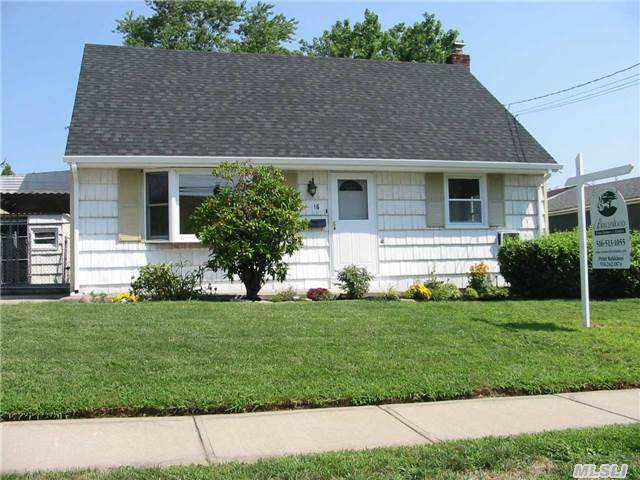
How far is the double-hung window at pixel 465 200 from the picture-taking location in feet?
46.6

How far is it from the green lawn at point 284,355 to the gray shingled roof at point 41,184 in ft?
21.8

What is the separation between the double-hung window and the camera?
14.2 m

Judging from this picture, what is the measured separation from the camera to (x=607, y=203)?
8766 millimetres

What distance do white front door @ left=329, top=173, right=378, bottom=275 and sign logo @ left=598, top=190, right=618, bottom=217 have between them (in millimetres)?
5412

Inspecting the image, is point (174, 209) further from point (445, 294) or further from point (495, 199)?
point (495, 199)

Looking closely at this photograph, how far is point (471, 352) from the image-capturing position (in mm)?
7305

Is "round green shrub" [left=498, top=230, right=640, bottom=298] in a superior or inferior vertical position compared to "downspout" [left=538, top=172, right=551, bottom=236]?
inferior

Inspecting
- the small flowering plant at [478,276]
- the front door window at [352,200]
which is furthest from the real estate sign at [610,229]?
the front door window at [352,200]

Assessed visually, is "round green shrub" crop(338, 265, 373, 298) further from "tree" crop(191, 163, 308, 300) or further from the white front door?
the white front door

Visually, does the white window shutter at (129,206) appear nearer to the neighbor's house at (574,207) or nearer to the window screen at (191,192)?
the window screen at (191,192)

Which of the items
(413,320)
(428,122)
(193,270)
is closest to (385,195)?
(428,122)

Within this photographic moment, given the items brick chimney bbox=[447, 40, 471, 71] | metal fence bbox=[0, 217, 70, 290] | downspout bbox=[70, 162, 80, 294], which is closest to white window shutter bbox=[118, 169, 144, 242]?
downspout bbox=[70, 162, 80, 294]

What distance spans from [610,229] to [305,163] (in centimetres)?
610

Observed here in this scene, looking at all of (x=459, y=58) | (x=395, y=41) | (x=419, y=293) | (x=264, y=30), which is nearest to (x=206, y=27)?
(x=264, y=30)
